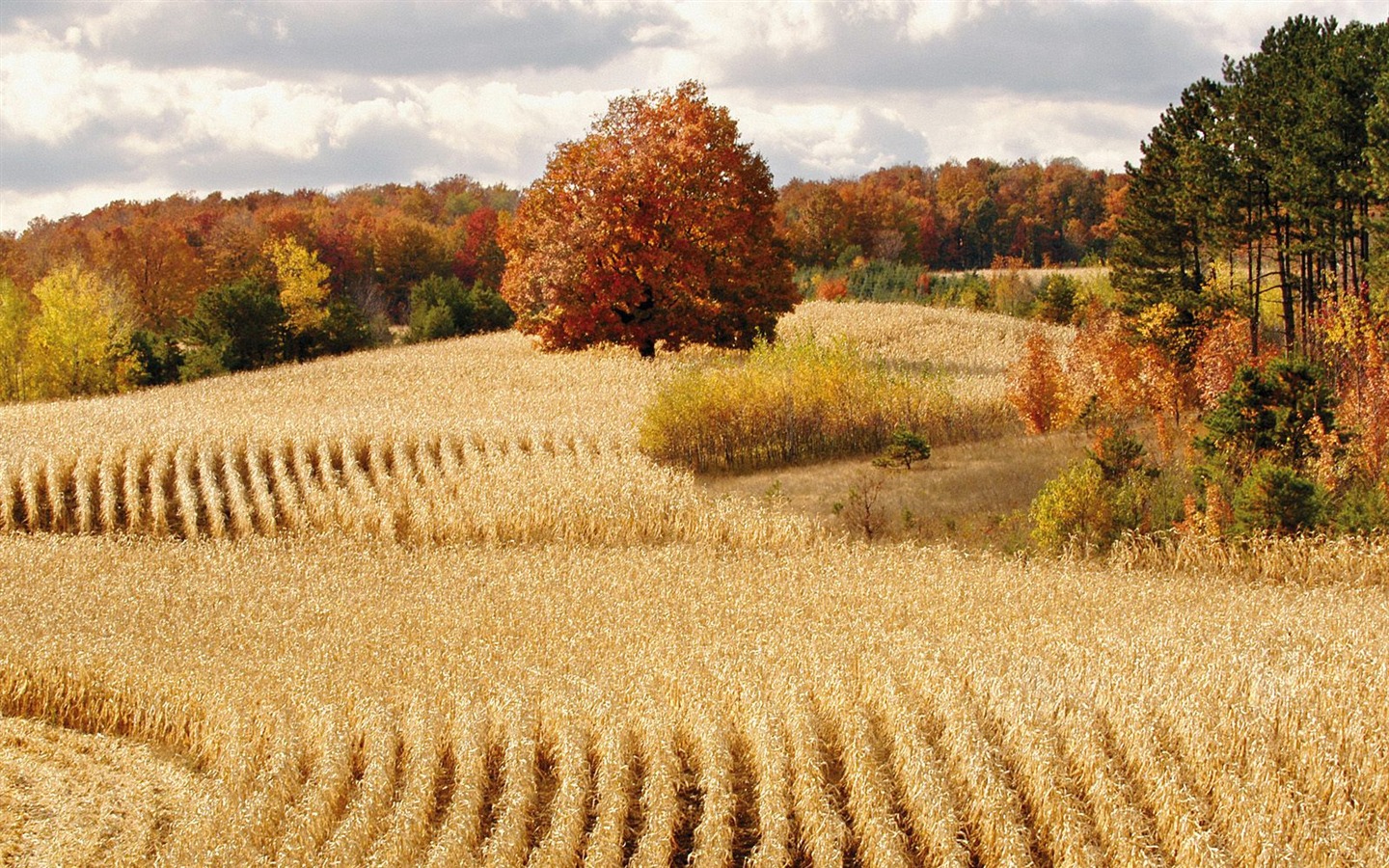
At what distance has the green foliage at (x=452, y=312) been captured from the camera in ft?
181

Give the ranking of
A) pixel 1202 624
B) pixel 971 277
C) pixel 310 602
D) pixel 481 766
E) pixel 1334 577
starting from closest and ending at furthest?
pixel 481 766 < pixel 1202 624 < pixel 310 602 < pixel 1334 577 < pixel 971 277

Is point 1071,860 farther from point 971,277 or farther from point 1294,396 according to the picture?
point 971,277

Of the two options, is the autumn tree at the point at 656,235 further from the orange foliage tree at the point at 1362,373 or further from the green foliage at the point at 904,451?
the orange foliage tree at the point at 1362,373

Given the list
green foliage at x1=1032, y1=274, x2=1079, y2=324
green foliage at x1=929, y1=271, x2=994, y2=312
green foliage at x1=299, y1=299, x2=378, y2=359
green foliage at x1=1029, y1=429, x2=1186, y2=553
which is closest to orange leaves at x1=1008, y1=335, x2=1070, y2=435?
green foliage at x1=1029, y1=429, x2=1186, y2=553

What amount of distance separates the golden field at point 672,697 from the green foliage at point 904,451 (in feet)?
13.8

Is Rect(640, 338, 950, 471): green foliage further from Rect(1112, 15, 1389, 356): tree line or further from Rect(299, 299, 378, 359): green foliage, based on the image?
Rect(299, 299, 378, 359): green foliage

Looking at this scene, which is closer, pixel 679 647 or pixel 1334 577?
pixel 679 647

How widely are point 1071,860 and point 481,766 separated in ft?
16.8

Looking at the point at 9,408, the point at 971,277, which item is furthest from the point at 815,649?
the point at 971,277

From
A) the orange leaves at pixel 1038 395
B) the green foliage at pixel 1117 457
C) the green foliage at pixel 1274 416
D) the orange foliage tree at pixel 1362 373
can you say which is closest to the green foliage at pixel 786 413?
the orange leaves at pixel 1038 395

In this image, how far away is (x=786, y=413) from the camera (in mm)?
27031

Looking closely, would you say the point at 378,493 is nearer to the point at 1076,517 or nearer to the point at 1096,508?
the point at 1076,517

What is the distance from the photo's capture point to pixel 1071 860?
31.0ft

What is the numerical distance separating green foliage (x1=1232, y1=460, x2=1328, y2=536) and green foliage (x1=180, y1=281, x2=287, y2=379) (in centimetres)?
3706
